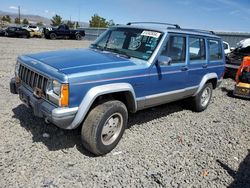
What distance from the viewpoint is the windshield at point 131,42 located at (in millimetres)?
4680

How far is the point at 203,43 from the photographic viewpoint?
19.9 ft

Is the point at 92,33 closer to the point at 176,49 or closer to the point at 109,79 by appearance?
the point at 176,49

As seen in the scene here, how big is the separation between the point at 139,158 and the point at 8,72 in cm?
659

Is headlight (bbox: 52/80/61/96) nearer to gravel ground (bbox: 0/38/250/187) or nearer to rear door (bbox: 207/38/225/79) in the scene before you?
gravel ground (bbox: 0/38/250/187)

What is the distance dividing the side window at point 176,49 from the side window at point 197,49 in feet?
0.99

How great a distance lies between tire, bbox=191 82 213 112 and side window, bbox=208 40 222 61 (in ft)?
2.24

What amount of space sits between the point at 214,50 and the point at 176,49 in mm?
1880

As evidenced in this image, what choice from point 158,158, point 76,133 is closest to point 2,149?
point 76,133

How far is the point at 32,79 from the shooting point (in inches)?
160

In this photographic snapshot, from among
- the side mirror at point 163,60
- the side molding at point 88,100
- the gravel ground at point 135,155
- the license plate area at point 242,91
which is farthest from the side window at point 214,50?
the side molding at point 88,100

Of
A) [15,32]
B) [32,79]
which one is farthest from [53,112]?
[15,32]

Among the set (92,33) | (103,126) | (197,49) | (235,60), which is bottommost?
(92,33)

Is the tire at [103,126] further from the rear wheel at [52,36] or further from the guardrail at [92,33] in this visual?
the guardrail at [92,33]

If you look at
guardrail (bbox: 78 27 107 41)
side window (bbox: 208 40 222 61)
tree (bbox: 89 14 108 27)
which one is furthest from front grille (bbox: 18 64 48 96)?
tree (bbox: 89 14 108 27)
